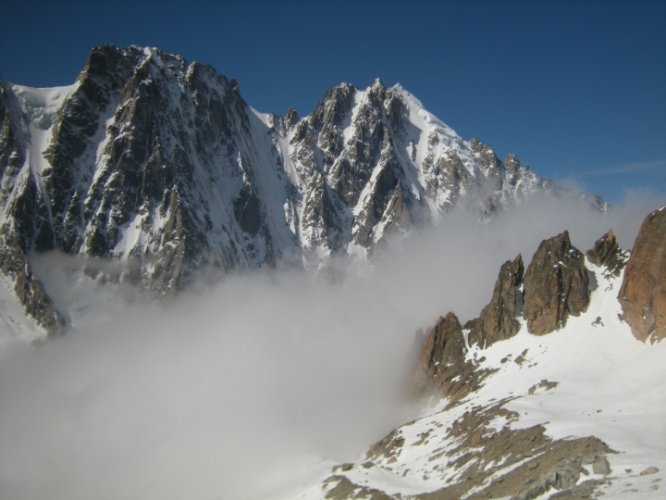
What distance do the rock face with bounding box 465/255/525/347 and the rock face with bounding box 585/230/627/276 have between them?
456 inches

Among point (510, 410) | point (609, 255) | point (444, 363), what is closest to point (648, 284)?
point (609, 255)

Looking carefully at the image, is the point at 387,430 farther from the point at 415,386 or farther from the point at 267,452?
the point at 267,452

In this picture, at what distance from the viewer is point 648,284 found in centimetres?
6475

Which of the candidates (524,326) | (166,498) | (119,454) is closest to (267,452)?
(166,498)

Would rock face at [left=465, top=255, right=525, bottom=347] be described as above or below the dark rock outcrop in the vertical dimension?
below

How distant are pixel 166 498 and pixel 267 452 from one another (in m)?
17.8

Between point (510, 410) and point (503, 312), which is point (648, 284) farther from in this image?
point (503, 312)

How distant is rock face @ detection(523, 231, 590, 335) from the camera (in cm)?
7762

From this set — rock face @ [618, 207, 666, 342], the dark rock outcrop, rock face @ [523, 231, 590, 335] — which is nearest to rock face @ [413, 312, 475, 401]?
rock face @ [523, 231, 590, 335]

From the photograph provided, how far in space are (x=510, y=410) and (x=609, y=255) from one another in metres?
34.0

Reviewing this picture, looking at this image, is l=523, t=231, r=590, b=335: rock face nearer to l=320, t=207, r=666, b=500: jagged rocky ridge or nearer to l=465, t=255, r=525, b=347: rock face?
l=320, t=207, r=666, b=500: jagged rocky ridge

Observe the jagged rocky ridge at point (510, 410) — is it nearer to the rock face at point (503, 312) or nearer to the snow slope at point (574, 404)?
the rock face at point (503, 312)

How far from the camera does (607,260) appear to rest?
3152 inches

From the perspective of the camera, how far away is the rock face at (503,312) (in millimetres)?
84450
